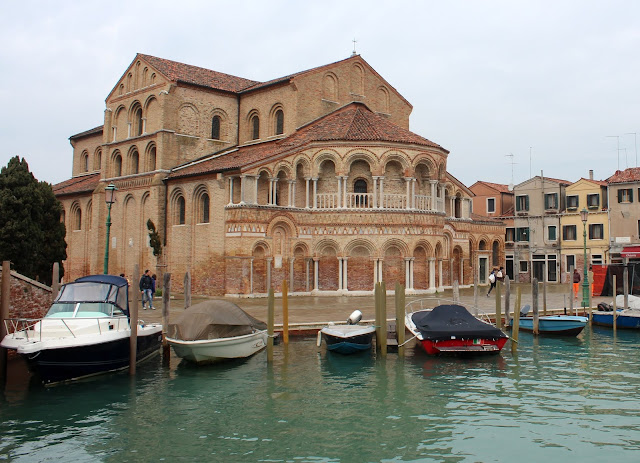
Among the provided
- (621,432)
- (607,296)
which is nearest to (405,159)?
(607,296)

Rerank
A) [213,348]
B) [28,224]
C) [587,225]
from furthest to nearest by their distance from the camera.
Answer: [587,225] → [28,224] → [213,348]

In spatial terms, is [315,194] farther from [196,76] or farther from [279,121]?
[196,76]

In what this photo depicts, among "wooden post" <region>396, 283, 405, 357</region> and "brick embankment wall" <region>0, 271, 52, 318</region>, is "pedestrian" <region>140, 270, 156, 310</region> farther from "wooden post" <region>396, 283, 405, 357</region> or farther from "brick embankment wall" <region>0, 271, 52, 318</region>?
"wooden post" <region>396, 283, 405, 357</region>

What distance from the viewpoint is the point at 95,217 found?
36.4 m

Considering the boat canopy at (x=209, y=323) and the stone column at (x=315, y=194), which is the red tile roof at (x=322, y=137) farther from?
the boat canopy at (x=209, y=323)

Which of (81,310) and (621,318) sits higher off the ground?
(81,310)

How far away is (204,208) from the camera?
101 feet

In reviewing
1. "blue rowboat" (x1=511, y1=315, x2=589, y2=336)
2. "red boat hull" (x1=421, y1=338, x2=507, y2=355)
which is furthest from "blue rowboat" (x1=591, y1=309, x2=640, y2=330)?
"red boat hull" (x1=421, y1=338, x2=507, y2=355)

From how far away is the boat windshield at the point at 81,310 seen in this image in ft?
45.8

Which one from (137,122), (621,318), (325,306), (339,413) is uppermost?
(137,122)

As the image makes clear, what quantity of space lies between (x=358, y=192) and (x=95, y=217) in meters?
16.3

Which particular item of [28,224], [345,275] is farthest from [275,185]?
[28,224]

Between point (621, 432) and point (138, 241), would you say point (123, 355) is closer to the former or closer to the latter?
point (621, 432)

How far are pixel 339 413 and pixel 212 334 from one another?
4.94 meters
